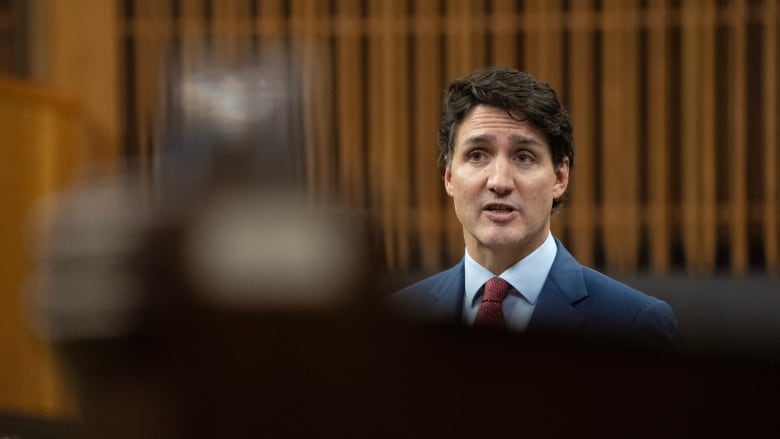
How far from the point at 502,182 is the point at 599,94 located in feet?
13.1

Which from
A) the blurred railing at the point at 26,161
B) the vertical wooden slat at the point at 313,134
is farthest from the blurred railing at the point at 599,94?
the vertical wooden slat at the point at 313,134

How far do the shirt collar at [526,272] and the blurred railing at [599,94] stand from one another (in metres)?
3.40

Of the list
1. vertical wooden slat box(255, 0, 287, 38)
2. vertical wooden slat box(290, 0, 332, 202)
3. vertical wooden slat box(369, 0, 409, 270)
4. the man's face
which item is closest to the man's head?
the man's face

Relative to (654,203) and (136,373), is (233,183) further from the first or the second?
(654,203)

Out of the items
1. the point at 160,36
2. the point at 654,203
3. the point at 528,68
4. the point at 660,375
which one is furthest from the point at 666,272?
the point at 660,375

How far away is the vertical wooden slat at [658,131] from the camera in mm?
4738

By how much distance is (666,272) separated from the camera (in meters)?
4.52

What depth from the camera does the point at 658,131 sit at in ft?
15.6

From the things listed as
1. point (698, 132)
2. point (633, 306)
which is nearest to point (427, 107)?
point (698, 132)

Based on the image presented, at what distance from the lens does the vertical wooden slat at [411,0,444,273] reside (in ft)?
16.1

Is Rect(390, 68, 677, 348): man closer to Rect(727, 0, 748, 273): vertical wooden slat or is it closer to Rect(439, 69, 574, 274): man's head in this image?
Rect(439, 69, 574, 274): man's head

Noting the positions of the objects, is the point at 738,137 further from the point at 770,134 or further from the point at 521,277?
the point at 521,277

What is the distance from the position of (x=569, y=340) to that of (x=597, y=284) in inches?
23.9

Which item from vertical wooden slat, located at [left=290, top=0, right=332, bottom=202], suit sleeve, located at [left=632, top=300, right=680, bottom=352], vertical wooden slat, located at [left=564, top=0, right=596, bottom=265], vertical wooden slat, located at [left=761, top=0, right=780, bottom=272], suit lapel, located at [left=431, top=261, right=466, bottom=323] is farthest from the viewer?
vertical wooden slat, located at [left=564, top=0, right=596, bottom=265]
